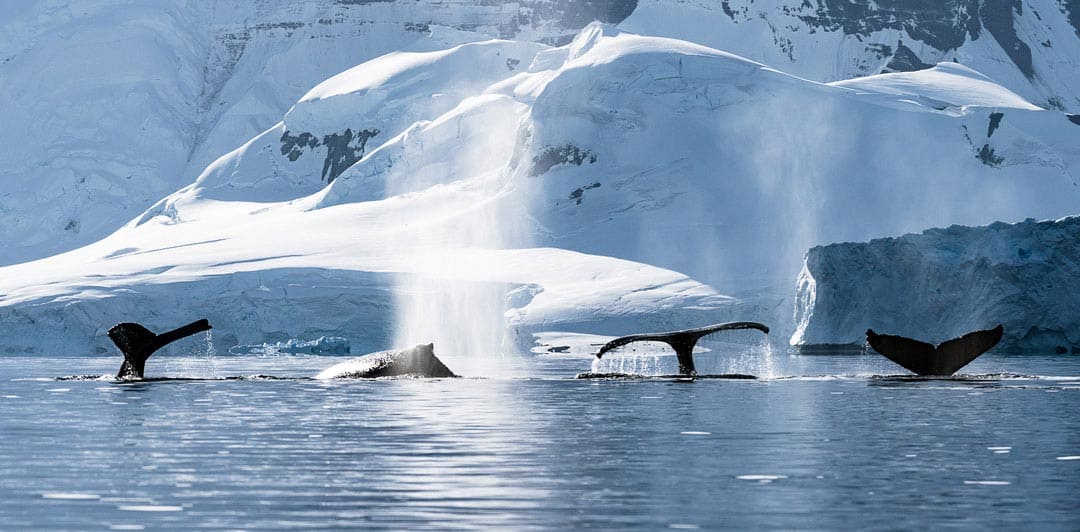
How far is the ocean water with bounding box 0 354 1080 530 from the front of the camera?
15.6 meters

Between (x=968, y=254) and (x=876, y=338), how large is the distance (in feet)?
135

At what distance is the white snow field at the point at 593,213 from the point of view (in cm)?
10306

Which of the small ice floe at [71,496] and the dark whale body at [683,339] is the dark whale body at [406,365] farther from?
the small ice floe at [71,496]

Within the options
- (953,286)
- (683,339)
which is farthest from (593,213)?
(683,339)

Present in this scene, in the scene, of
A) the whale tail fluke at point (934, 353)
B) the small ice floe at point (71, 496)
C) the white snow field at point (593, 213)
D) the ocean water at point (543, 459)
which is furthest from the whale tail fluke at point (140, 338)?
the white snow field at point (593, 213)

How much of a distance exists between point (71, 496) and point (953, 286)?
65.1m

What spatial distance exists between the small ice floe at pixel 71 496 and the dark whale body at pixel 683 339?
1646 centimetres

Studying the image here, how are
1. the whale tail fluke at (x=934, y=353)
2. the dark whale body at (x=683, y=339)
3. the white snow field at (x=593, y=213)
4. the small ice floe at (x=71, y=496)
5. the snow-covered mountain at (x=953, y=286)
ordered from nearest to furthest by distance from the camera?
the small ice floe at (x=71, y=496) < the dark whale body at (x=683, y=339) < the whale tail fluke at (x=934, y=353) < the snow-covered mountain at (x=953, y=286) < the white snow field at (x=593, y=213)

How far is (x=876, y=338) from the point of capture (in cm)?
3747

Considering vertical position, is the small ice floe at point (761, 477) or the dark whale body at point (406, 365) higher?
the dark whale body at point (406, 365)

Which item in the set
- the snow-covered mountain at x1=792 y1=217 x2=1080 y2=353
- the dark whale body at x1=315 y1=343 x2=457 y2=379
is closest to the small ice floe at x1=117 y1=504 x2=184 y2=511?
the dark whale body at x1=315 y1=343 x2=457 y2=379

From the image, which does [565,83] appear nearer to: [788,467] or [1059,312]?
[1059,312]

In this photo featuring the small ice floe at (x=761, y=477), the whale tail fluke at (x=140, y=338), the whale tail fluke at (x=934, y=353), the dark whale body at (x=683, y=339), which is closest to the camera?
the small ice floe at (x=761, y=477)

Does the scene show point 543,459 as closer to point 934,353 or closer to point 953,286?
point 934,353
